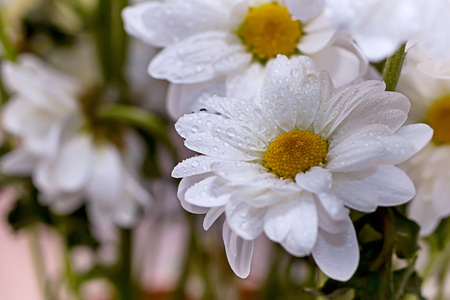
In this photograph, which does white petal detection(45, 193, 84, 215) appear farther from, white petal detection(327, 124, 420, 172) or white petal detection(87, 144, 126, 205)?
white petal detection(327, 124, 420, 172)

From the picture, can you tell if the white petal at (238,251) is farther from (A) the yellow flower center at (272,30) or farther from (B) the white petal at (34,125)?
(B) the white petal at (34,125)

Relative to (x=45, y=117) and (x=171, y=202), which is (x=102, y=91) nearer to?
(x=45, y=117)

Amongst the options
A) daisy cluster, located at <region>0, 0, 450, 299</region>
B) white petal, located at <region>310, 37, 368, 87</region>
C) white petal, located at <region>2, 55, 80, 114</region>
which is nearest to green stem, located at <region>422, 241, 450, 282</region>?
daisy cluster, located at <region>0, 0, 450, 299</region>

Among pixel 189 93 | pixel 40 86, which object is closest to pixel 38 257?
pixel 40 86

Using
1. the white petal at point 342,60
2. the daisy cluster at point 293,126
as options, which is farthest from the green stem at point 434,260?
the white petal at point 342,60

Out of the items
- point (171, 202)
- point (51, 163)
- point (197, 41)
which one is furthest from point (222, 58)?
point (171, 202)

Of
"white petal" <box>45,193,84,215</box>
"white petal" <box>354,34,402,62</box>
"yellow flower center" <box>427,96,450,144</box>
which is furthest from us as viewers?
"white petal" <box>45,193,84,215</box>
